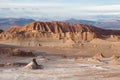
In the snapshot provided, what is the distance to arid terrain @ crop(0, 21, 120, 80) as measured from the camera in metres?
22.2

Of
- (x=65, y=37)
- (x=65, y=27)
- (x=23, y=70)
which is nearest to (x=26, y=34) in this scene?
(x=65, y=37)

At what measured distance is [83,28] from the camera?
114312 millimetres

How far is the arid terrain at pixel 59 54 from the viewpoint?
22.2 m

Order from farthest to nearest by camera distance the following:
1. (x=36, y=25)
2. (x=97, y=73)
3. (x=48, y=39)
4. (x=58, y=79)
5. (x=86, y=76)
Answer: (x=36, y=25) < (x=48, y=39) < (x=97, y=73) < (x=86, y=76) < (x=58, y=79)

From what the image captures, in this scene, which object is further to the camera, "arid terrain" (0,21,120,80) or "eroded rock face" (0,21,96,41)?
"eroded rock face" (0,21,96,41)

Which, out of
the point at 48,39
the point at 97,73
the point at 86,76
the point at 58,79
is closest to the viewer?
the point at 58,79

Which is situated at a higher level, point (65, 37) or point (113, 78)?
point (113, 78)

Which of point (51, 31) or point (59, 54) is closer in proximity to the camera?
point (59, 54)

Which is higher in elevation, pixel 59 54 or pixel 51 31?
pixel 59 54

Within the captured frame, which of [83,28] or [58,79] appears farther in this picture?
[83,28]

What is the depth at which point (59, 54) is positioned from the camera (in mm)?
54594

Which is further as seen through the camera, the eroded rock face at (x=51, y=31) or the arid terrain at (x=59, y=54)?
the eroded rock face at (x=51, y=31)

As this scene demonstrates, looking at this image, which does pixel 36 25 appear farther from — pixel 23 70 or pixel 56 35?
pixel 23 70

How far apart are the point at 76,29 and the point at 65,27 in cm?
354
